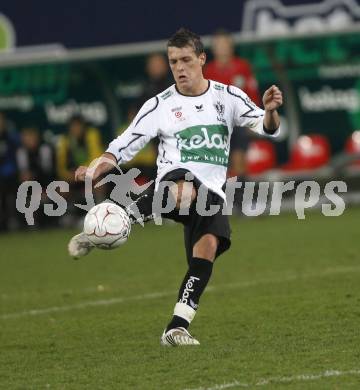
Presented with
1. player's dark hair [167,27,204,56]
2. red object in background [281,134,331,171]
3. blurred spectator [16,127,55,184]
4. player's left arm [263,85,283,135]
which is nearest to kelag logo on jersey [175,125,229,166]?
player's left arm [263,85,283,135]

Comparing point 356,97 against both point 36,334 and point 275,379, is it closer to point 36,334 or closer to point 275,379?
point 36,334

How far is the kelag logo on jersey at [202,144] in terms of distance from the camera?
7445 mm

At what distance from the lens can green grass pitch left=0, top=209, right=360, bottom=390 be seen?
6.22 m

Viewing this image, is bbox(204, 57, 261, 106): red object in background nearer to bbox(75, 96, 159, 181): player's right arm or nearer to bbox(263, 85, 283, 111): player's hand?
bbox(75, 96, 159, 181): player's right arm

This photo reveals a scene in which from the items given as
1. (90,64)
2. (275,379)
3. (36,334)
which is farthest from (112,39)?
(275,379)

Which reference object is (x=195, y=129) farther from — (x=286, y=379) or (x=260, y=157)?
(x=260, y=157)

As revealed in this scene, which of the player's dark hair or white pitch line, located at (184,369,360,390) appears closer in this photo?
white pitch line, located at (184,369,360,390)

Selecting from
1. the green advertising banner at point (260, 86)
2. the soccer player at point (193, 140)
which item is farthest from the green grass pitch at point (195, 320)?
the green advertising banner at point (260, 86)

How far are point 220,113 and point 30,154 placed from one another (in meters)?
10.3

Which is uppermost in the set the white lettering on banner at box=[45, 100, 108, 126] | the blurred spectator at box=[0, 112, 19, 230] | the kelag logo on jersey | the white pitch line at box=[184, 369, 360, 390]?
the white lettering on banner at box=[45, 100, 108, 126]

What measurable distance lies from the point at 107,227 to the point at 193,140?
0.80 m

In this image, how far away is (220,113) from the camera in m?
7.54

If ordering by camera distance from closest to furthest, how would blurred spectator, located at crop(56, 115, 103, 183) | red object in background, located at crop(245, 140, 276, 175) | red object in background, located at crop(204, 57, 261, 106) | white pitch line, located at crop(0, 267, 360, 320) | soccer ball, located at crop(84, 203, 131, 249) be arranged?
soccer ball, located at crop(84, 203, 131, 249), white pitch line, located at crop(0, 267, 360, 320), red object in background, located at crop(204, 57, 261, 106), blurred spectator, located at crop(56, 115, 103, 183), red object in background, located at crop(245, 140, 276, 175)

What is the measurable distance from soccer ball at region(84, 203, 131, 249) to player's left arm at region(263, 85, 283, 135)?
110 centimetres
